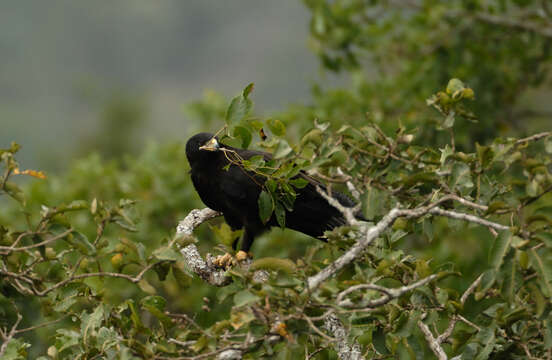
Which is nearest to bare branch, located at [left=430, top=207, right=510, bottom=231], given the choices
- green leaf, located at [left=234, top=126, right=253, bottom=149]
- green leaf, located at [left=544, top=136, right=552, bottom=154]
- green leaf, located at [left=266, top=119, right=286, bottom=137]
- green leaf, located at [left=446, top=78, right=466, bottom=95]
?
green leaf, located at [left=544, top=136, right=552, bottom=154]

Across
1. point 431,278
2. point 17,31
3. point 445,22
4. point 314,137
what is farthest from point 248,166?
point 17,31

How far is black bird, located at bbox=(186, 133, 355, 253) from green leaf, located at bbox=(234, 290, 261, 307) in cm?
178

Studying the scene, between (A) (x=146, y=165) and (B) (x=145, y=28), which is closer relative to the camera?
(A) (x=146, y=165)

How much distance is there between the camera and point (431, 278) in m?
2.60

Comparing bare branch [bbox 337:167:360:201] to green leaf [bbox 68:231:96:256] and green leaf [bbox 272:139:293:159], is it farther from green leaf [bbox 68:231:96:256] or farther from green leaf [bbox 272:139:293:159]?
green leaf [bbox 68:231:96:256]

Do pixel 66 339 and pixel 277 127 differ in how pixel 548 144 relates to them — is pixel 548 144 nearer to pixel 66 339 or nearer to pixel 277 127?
pixel 277 127

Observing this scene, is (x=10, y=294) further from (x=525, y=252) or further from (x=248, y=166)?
(x=525, y=252)

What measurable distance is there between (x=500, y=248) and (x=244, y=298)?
3.13 feet

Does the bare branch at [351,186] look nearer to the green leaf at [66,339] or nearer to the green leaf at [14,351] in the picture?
the green leaf at [66,339]

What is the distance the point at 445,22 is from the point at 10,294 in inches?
277

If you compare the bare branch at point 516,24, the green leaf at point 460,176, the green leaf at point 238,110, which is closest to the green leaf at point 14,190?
the green leaf at point 238,110

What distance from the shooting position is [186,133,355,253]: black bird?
4.23 m

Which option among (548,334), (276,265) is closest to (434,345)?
(548,334)

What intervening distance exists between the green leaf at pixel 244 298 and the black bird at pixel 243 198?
178cm
